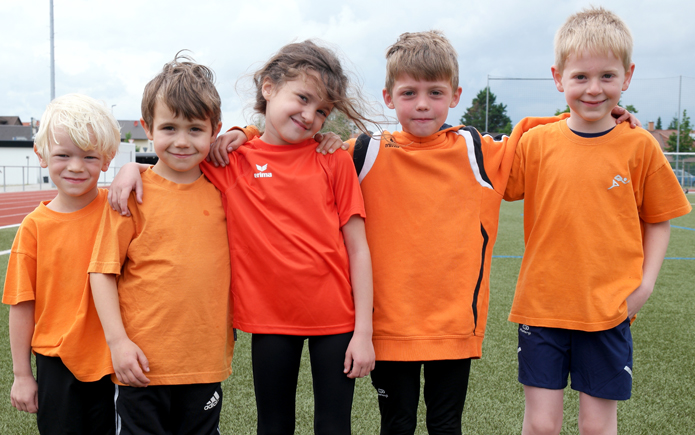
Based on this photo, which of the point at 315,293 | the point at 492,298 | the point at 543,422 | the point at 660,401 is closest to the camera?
the point at 315,293

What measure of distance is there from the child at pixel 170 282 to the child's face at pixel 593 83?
126 cm

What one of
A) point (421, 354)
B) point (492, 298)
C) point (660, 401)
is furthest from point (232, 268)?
point (492, 298)

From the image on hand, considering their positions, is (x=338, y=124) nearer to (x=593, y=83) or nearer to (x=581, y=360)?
(x=593, y=83)

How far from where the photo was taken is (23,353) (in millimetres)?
1679

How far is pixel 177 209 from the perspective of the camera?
1.67 m

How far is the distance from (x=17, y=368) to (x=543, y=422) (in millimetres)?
1791

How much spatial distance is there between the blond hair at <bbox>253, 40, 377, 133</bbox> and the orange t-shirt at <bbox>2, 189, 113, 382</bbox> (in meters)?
0.80

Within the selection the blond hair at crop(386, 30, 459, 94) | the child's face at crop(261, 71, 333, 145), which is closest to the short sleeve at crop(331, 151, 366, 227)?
the child's face at crop(261, 71, 333, 145)

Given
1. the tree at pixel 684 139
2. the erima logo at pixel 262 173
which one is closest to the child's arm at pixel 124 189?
the erima logo at pixel 262 173

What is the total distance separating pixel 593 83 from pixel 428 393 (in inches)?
47.8

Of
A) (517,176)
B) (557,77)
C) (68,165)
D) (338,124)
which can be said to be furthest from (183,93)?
(557,77)

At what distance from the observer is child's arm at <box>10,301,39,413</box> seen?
1.67 meters

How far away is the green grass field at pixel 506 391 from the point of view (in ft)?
8.03

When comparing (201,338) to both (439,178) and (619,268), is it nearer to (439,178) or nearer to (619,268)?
(439,178)
